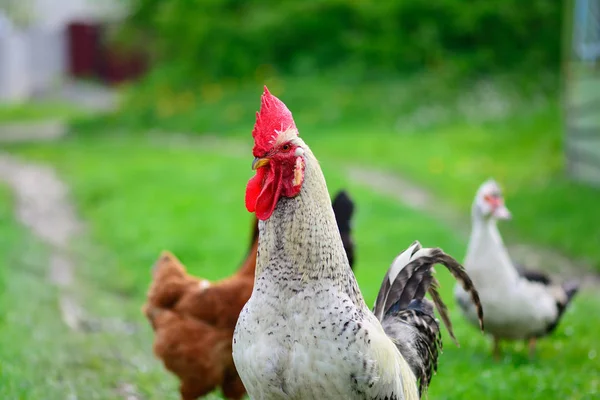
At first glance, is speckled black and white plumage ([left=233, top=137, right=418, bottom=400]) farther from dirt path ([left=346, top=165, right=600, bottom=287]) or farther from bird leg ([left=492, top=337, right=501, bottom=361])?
dirt path ([left=346, top=165, right=600, bottom=287])

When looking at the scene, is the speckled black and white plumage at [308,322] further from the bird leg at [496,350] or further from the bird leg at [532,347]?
the bird leg at [532,347]

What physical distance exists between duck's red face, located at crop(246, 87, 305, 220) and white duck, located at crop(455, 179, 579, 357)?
2879mm

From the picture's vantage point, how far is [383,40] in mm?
22266

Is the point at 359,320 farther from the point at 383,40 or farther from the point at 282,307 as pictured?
the point at 383,40

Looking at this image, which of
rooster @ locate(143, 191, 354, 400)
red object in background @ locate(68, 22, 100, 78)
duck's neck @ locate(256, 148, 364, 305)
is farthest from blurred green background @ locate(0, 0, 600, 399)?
red object in background @ locate(68, 22, 100, 78)

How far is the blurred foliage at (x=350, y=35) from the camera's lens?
21.8 meters

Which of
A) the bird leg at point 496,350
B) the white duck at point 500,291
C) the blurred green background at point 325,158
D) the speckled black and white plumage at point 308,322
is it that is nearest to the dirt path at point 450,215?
the blurred green background at point 325,158

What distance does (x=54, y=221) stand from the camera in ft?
41.8

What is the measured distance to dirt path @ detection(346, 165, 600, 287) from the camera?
955cm

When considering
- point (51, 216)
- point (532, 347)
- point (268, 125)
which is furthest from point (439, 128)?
point (268, 125)

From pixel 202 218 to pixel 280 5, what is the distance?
12.7 m

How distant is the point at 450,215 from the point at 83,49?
2919cm

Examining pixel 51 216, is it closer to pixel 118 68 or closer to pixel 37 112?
pixel 37 112

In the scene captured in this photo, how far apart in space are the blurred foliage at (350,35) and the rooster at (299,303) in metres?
18.4
